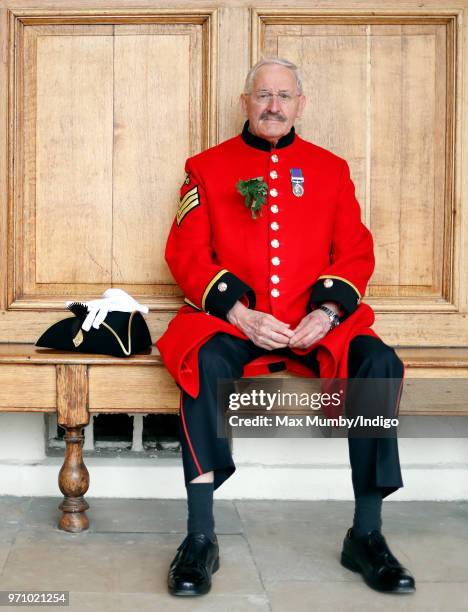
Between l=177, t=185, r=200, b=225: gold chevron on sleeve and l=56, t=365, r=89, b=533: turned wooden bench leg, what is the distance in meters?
0.60

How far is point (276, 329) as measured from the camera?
2473 mm

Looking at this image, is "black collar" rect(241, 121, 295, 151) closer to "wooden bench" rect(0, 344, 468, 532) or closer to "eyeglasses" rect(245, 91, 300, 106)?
"eyeglasses" rect(245, 91, 300, 106)

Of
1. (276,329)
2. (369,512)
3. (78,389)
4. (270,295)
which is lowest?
(369,512)

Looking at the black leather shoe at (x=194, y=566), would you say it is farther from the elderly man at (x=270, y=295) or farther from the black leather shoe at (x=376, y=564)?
the black leather shoe at (x=376, y=564)

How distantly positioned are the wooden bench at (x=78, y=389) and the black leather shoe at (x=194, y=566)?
19.7 inches

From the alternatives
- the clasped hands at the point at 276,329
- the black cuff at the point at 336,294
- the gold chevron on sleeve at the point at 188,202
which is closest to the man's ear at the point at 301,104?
the gold chevron on sleeve at the point at 188,202

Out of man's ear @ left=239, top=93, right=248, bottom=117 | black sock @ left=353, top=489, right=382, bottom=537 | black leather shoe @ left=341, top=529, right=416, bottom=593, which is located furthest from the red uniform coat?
black leather shoe @ left=341, top=529, right=416, bottom=593

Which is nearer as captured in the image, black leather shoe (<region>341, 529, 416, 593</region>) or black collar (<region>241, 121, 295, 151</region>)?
black leather shoe (<region>341, 529, 416, 593</region>)

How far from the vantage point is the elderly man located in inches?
89.9

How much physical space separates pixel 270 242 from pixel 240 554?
0.98m

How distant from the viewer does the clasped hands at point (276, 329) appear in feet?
8.10

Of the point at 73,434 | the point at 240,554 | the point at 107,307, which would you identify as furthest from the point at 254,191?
the point at 240,554

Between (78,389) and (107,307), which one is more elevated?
(107,307)

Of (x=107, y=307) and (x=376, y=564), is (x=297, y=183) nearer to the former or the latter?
(x=107, y=307)
